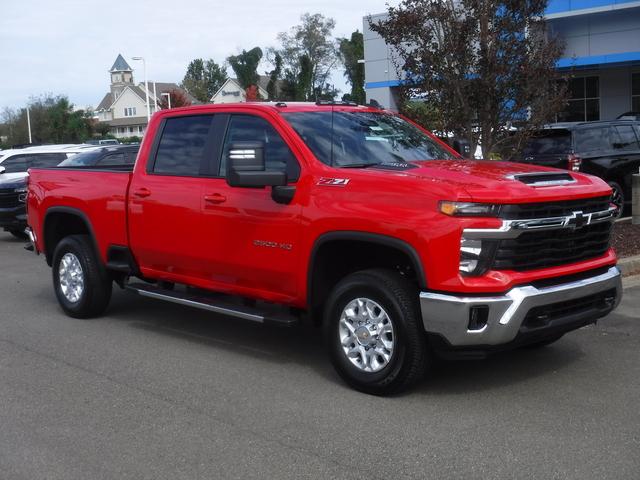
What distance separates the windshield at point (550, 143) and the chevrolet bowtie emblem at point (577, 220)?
27.2 feet

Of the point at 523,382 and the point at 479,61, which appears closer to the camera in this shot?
the point at 523,382

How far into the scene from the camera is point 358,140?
648cm

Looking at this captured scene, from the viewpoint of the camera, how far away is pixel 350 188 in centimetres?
571

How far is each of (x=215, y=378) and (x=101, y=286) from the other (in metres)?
2.47

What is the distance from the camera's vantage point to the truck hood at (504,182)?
5.18 meters

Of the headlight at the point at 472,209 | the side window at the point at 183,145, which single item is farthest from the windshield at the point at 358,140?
the headlight at the point at 472,209

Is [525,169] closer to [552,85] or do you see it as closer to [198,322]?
[198,322]

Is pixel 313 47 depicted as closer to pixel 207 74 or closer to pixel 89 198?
pixel 207 74

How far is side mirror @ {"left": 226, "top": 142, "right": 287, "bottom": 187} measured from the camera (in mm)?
5918

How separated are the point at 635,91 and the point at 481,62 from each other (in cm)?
2241

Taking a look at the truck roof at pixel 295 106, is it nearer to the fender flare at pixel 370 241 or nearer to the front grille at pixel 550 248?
the fender flare at pixel 370 241

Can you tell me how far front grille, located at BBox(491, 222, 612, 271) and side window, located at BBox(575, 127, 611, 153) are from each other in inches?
326

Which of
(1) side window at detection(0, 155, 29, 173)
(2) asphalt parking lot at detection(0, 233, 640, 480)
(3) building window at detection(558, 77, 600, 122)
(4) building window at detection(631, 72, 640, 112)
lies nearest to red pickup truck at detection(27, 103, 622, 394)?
(2) asphalt parking lot at detection(0, 233, 640, 480)

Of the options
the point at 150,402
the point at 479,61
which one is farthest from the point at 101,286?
the point at 479,61
